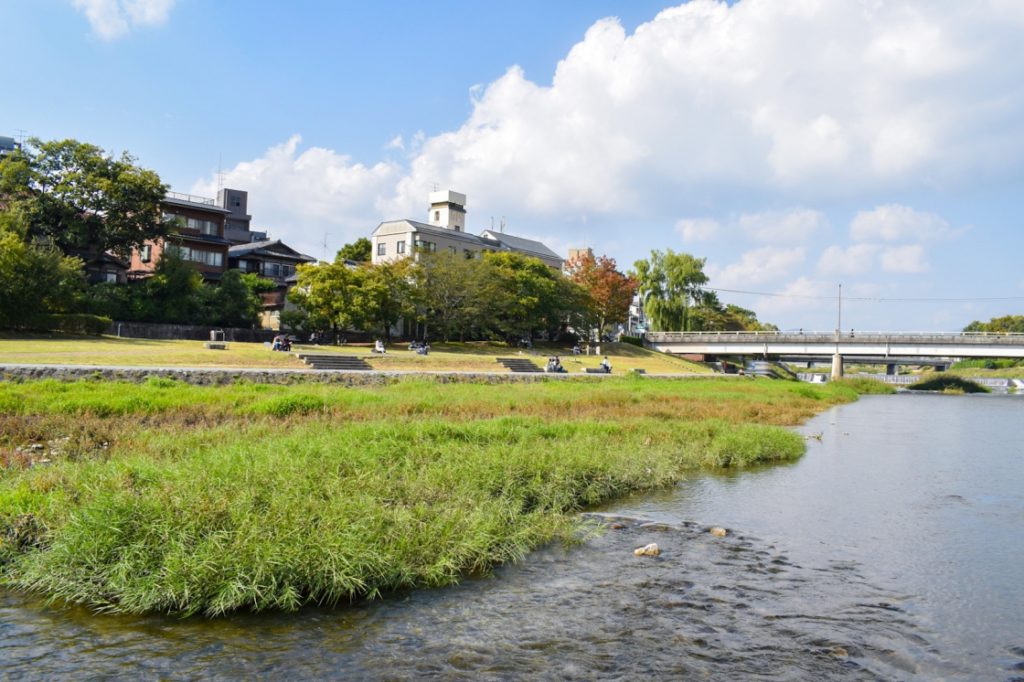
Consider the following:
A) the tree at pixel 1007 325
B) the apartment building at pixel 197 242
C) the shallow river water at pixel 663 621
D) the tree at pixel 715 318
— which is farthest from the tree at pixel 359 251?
the tree at pixel 1007 325

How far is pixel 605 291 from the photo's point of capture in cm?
7306

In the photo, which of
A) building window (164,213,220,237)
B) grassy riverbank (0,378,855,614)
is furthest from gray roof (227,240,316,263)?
grassy riverbank (0,378,855,614)

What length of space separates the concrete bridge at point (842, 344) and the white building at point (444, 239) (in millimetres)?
19249

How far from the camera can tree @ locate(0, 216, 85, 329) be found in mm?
36969

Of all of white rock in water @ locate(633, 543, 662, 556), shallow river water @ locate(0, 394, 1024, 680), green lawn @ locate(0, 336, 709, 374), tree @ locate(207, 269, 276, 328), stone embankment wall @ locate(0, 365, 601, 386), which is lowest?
shallow river water @ locate(0, 394, 1024, 680)

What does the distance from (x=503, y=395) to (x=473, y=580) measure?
1702 centimetres

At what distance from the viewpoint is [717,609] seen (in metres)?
7.38

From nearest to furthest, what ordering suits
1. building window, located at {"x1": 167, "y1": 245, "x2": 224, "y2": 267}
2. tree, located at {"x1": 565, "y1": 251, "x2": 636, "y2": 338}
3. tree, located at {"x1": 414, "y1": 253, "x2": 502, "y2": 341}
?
tree, located at {"x1": 414, "y1": 253, "x2": 502, "y2": 341} → building window, located at {"x1": 167, "y1": 245, "x2": 224, "y2": 267} → tree, located at {"x1": 565, "y1": 251, "x2": 636, "y2": 338}

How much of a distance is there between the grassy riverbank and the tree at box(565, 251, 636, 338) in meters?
53.2

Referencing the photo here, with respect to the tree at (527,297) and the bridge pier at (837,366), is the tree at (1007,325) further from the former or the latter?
the tree at (527,297)

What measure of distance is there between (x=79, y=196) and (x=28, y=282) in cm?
1155

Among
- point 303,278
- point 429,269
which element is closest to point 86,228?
point 303,278

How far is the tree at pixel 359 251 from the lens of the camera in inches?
2884

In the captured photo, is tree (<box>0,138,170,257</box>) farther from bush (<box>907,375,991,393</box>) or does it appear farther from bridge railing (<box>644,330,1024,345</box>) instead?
bush (<box>907,375,991,393</box>)
